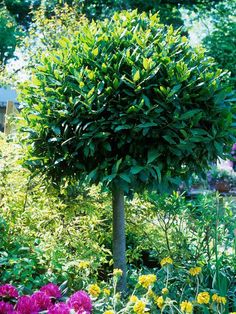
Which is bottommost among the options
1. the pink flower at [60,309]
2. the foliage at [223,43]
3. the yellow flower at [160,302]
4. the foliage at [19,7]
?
the pink flower at [60,309]

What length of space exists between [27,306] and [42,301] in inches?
3.2

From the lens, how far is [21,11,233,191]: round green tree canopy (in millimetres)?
2678

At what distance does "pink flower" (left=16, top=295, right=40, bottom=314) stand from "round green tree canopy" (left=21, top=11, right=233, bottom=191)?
92cm

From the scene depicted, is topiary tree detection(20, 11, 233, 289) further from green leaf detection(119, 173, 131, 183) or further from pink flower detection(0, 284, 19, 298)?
pink flower detection(0, 284, 19, 298)

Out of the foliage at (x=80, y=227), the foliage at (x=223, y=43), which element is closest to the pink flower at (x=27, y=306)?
the foliage at (x=80, y=227)

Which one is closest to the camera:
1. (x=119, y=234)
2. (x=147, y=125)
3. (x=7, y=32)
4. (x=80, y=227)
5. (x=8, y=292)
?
(x=8, y=292)

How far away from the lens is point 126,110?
2.68m

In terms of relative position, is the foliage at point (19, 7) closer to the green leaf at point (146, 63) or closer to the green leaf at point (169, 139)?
the green leaf at point (146, 63)

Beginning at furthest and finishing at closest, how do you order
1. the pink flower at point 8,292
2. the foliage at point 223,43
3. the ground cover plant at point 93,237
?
the foliage at point 223,43
the ground cover plant at point 93,237
the pink flower at point 8,292

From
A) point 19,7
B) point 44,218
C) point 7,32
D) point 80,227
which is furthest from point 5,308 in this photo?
point 19,7

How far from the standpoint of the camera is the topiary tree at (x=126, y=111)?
8.79 feet

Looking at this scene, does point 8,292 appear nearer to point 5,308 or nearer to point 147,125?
point 5,308

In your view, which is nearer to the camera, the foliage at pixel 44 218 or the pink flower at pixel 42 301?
the pink flower at pixel 42 301

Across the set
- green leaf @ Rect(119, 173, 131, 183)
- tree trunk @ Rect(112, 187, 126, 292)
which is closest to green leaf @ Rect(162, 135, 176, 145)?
green leaf @ Rect(119, 173, 131, 183)
